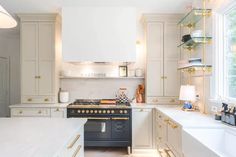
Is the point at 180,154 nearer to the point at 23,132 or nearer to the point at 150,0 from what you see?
the point at 23,132

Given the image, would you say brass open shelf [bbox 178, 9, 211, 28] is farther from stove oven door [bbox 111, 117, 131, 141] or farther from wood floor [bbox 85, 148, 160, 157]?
wood floor [bbox 85, 148, 160, 157]

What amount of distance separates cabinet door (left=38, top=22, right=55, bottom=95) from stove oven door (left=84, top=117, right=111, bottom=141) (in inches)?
38.7

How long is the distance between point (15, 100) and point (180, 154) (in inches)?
178

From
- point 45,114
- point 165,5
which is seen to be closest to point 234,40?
point 165,5

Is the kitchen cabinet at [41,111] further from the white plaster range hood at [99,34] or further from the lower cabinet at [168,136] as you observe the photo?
the lower cabinet at [168,136]

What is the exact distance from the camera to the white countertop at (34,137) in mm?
1156

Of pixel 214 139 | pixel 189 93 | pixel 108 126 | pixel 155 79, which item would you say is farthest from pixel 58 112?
pixel 214 139

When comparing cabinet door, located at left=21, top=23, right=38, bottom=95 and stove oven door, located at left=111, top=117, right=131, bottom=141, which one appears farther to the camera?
cabinet door, located at left=21, top=23, right=38, bottom=95

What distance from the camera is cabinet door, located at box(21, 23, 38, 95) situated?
3.71 m

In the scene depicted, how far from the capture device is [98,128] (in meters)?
3.38

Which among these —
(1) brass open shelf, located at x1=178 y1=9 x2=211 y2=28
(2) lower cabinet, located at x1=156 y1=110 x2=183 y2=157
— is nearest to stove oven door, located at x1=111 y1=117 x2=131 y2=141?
(2) lower cabinet, located at x1=156 y1=110 x2=183 y2=157

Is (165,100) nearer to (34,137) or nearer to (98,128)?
(98,128)

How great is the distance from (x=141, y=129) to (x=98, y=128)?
0.74m

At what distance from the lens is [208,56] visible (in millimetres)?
2734
